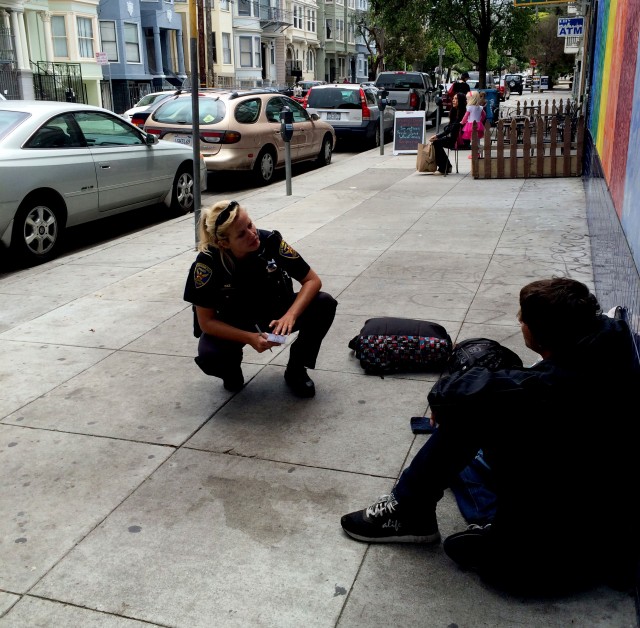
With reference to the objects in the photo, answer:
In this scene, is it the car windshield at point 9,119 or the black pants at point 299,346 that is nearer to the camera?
the black pants at point 299,346

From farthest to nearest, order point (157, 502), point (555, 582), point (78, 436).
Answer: point (78, 436), point (157, 502), point (555, 582)

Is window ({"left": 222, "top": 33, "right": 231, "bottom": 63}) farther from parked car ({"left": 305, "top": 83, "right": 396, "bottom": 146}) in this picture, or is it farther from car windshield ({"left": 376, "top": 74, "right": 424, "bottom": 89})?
parked car ({"left": 305, "top": 83, "right": 396, "bottom": 146})

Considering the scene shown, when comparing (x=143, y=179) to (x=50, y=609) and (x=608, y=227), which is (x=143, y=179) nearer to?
(x=608, y=227)

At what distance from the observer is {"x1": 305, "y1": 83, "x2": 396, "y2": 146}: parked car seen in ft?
63.7

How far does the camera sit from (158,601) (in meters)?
2.72

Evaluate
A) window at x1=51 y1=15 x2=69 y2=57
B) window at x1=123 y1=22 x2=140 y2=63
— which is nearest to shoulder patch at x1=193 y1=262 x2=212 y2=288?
window at x1=51 y1=15 x2=69 y2=57

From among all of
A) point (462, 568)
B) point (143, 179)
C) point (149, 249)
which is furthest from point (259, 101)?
point (462, 568)

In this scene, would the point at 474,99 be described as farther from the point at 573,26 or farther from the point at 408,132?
the point at 573,26

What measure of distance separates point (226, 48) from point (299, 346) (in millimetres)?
55861

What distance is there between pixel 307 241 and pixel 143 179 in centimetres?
262

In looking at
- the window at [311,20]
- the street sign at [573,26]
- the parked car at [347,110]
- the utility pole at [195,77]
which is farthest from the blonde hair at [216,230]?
the window at [311,20]

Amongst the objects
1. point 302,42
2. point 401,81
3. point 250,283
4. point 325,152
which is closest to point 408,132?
point 325,152

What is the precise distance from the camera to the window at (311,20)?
234ft

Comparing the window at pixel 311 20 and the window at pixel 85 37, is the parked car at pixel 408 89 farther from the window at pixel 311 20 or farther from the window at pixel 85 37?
the window at pixel 311 20
